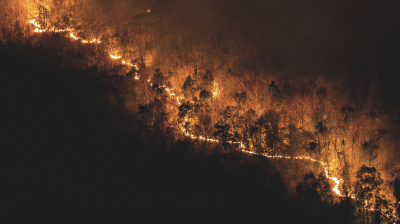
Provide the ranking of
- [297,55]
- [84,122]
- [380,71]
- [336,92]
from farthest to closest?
[297,55], [380,71], [336,92], [84,122]

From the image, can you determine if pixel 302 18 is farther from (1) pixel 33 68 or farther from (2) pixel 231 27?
(1) pixel 33 68

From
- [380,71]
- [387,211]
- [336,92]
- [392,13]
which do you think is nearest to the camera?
[387,211]

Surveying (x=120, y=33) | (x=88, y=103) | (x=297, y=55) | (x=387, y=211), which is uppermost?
(x=120, y=33)

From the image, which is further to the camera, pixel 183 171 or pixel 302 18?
pixel 302 18

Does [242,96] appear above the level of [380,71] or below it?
below

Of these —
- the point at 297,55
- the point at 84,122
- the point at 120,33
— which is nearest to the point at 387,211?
the point at 297,55

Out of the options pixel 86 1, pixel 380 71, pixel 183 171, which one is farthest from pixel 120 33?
pixel 380 71

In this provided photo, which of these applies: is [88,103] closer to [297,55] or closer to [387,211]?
[297,55]
